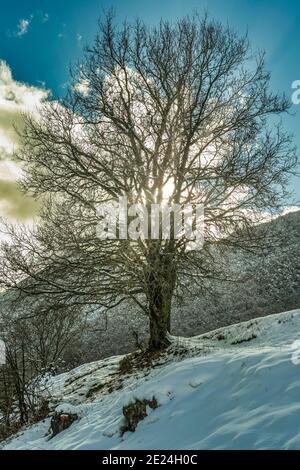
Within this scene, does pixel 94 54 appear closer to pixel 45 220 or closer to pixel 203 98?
pixel 203 98

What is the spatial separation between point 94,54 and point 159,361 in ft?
29.7

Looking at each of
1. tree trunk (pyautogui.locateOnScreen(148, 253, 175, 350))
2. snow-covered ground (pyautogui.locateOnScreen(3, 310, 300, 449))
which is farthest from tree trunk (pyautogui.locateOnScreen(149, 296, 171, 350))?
snow-covered ground (pyautogui.locateOnScreen(3, 310, 300, 449))

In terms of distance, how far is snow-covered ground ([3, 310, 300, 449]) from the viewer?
198 inches

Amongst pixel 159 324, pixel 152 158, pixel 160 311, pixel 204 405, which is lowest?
pixel 204 405

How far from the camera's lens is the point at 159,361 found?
1030 centimetres

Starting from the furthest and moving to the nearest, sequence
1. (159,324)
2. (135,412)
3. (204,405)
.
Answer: (159,324), (135,412), (204,405)

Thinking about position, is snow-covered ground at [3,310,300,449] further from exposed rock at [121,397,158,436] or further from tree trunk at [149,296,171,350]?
tree trunk at [149,296,171,350]

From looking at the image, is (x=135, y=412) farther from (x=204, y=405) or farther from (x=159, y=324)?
(x=159, y=324)

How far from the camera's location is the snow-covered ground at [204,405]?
16.5 feet

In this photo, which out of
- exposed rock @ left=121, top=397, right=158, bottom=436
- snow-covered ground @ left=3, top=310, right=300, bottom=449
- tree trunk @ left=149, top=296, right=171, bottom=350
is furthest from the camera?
tree trunk @ left=149, top=296, right=171, bottom=350

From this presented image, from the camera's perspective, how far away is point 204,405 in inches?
254

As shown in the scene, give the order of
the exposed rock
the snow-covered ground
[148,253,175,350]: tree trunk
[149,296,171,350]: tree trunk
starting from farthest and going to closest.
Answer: [149,296,171,350]: tree trunk
[148,253,175,350]: tree trunk
the exposed rock
the snow-covered ground

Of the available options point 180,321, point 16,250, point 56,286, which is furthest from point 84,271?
point 180,321

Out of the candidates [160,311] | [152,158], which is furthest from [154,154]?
[160,311]
